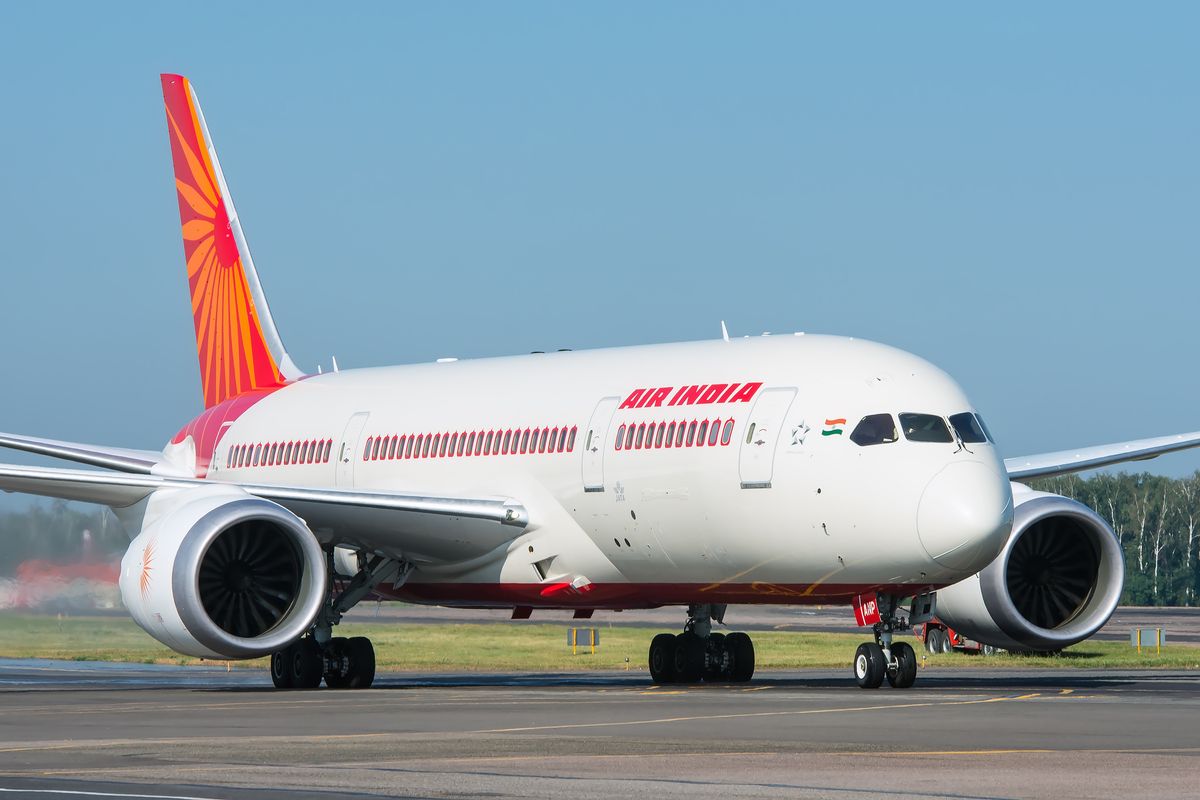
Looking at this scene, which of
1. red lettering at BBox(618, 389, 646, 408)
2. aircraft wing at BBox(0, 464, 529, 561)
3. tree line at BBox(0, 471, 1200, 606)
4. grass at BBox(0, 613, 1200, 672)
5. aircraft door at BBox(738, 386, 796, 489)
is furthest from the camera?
tree line at BBox(0, 471, 1200, 606)

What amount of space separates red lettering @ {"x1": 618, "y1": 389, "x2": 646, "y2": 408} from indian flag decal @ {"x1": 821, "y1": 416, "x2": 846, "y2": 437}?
3.59 metres

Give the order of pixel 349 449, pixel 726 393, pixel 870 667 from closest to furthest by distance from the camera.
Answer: pixel 870 667, pixel 726 393, pixel 349 449

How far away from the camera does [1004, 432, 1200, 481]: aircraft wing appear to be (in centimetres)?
2922

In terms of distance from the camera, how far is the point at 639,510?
26156mm

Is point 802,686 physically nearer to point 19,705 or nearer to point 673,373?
point 673,373

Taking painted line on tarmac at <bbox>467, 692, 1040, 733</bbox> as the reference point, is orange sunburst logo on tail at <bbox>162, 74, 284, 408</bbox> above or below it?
above

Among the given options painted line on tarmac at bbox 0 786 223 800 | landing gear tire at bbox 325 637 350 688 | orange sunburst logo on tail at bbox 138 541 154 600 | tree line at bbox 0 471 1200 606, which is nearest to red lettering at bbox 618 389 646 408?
landing gear tire at bbox 325 637 350 688

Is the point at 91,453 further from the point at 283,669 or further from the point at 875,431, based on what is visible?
the point at 875,431

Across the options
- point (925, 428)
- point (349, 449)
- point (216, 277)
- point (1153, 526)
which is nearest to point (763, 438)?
point (925, 428)

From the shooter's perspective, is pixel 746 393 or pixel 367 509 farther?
pixel 367 509

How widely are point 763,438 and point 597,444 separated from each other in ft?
10.6

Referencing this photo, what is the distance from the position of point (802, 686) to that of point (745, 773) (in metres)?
12.9

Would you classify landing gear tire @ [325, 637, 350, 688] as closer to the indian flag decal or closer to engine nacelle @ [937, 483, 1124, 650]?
engine nacelle @ [937, 483, 1124, 650]

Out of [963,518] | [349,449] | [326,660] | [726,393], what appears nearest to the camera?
[963,518]
